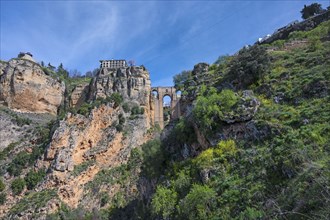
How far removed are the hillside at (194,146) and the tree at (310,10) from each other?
1729 cm

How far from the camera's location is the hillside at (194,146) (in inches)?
567

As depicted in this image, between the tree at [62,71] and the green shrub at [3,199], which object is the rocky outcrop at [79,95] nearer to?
the tree at [62,71]

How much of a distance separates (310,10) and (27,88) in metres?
41.1

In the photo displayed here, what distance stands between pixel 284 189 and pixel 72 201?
3239 cm

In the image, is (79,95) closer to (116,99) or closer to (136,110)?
(116,99)

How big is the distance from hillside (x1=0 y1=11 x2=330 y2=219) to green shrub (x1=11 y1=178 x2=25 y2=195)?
0.12 meters

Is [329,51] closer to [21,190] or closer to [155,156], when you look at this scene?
[155,156]

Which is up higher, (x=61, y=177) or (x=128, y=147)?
(x=128, y=147)

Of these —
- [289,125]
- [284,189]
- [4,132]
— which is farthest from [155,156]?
[4,132]

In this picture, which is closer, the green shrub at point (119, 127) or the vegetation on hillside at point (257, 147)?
the vegetation on hillside at point (257, 147)

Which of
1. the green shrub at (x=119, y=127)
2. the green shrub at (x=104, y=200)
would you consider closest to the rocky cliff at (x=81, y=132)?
the green shrub at (x=119, y=127)

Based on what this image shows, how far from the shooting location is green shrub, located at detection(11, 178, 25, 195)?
40312mm

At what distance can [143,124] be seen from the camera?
167 feet

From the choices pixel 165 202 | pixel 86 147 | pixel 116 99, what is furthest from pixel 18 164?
pixel 165 202
